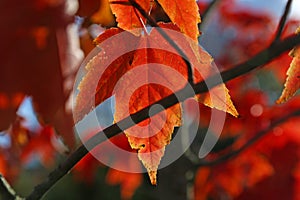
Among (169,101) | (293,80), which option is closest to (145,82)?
(169,101)

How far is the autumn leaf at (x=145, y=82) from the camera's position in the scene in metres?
0.54

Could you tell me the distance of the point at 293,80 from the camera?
0.55 m

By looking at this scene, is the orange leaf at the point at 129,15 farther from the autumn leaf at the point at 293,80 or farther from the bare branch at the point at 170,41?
the autumn leaf at the point at 293,80

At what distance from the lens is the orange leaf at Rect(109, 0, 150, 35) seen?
55 centimetres

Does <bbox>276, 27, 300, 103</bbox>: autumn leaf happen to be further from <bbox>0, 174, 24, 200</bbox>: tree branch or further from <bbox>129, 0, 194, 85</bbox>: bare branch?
<bbox>0, 174, 24, 200</bbox>: tree branch

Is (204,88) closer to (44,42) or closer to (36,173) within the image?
(44,42)

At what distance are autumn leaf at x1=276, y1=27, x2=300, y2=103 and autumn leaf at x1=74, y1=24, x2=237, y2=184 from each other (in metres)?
0.06

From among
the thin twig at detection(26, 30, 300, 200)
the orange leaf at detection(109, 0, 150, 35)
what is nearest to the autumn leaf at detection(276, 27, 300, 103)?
the thin twig at detection(26, 30, 300, 200)

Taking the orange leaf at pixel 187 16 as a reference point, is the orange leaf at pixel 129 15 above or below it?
below

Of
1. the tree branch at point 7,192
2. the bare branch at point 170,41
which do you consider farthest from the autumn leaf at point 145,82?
the tree branch at point 7,192

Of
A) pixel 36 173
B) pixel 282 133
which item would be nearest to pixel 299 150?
pixel 282 133

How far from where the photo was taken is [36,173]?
7102 millimetres

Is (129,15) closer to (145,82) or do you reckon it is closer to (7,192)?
(145,82)

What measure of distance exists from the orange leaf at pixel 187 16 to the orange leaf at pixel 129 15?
0.14 ft
